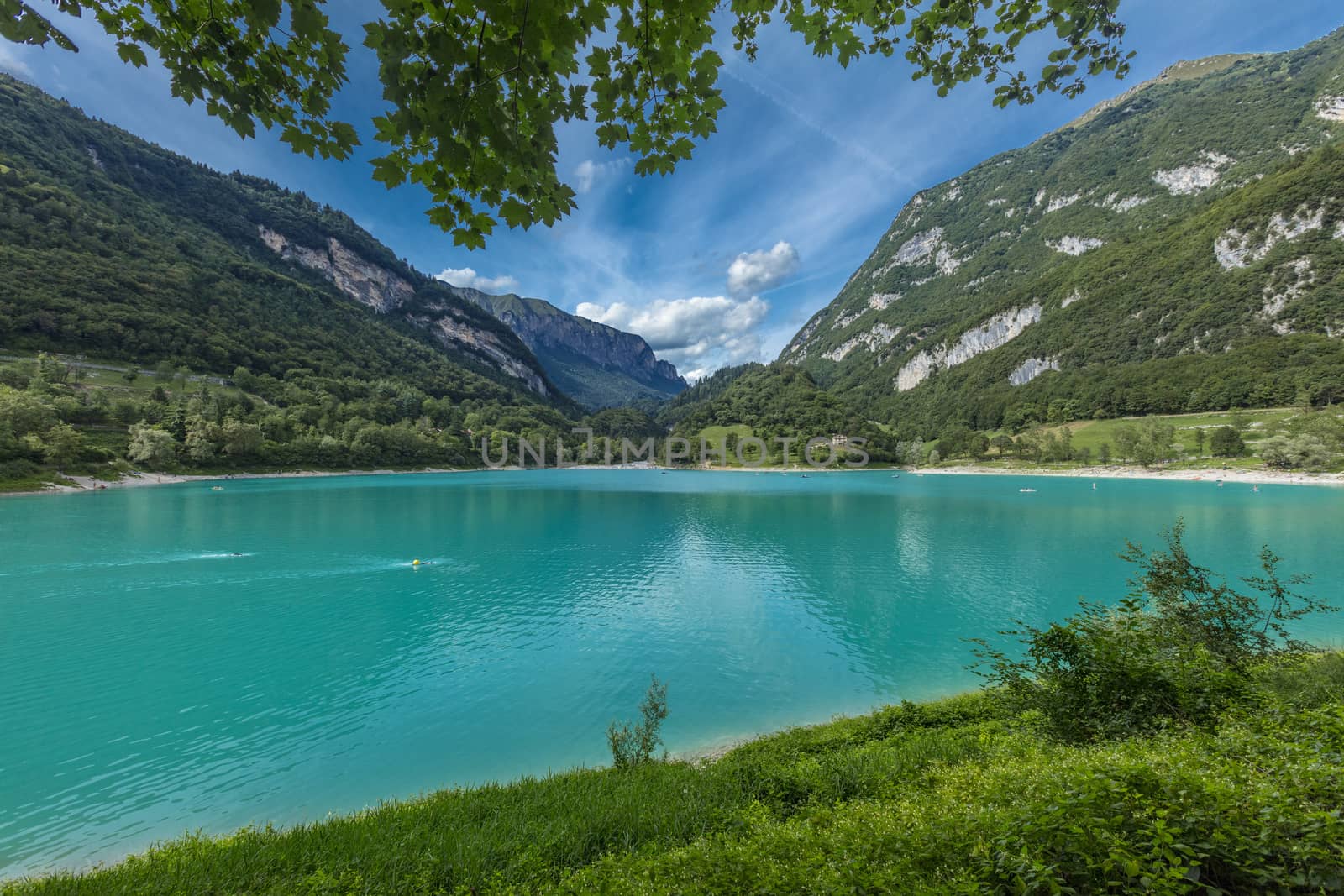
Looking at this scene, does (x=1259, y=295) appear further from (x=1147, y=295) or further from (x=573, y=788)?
(x=573, y=788)

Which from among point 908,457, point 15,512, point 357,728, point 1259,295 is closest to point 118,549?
point 15,512

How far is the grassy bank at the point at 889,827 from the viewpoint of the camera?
2633 mm

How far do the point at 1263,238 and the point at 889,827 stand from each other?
778 ft

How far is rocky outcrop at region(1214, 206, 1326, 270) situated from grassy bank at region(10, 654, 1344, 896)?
226m

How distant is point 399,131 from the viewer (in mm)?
3193

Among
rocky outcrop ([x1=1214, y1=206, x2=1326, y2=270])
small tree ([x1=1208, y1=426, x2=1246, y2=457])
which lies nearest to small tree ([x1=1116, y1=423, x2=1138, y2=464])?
small tree ([x1=1208, y1=426, x2=1246, y2=457])

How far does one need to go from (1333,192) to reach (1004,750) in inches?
9208

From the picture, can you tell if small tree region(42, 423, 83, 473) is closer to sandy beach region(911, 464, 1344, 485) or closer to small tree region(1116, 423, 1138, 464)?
sandy beach region(911, 464, 1344, 485)

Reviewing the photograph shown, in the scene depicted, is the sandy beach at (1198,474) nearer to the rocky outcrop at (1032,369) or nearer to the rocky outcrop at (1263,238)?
the rocky outcrop at (1032,369)

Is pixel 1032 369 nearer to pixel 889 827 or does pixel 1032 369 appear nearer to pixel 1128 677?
pixel 1128 677

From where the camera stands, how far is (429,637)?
1839 centimetres

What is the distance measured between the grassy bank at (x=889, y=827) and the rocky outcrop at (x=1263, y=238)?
22587 cm

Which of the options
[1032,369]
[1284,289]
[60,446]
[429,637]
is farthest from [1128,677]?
[1032,369]

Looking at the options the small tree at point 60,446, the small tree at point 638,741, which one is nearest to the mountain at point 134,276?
the small tree at point 60,446
